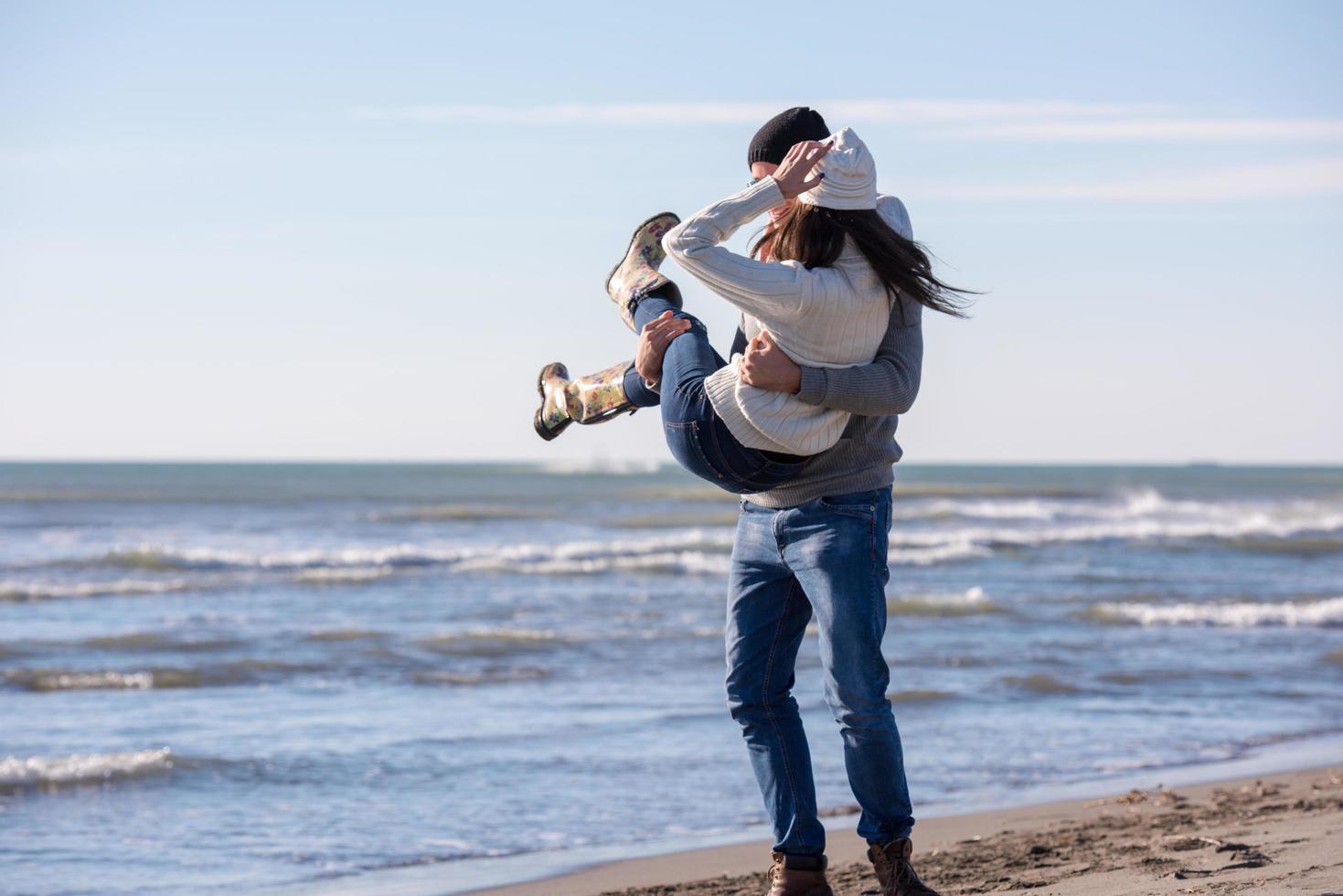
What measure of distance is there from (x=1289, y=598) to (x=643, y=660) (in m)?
7.97

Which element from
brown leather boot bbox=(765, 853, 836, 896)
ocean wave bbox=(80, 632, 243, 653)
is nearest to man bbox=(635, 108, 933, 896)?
brown leather boot bbox=(765, 853, 836, 896)

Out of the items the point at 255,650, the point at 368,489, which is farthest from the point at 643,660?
the point at 368,489

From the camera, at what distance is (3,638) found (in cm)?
1001

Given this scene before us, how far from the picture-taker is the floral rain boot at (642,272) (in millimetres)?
3023

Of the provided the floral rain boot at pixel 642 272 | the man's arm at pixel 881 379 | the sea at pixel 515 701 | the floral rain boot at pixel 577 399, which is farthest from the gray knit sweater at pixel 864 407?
the sea at pixel 515 701

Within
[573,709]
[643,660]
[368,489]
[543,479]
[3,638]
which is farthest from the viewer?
[543,479]

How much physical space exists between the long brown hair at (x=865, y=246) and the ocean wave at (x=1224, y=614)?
9.82 meters

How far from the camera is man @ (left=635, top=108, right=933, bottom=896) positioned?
8.70 feet

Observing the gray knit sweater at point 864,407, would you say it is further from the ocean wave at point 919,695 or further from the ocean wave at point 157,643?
the ocean wave at point 157,643

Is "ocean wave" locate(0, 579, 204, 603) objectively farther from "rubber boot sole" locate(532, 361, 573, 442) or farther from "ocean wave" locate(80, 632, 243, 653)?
"rubber boot sole" locate(532, 361, 573, 442)

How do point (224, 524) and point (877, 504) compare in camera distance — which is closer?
point (877, 504)

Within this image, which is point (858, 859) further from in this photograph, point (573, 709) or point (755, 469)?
point (573, 709)

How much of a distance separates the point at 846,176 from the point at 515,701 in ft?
17.6

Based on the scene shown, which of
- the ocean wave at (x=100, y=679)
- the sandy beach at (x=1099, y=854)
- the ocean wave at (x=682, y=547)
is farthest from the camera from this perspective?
the ocean wave at (x=682, y=547)
